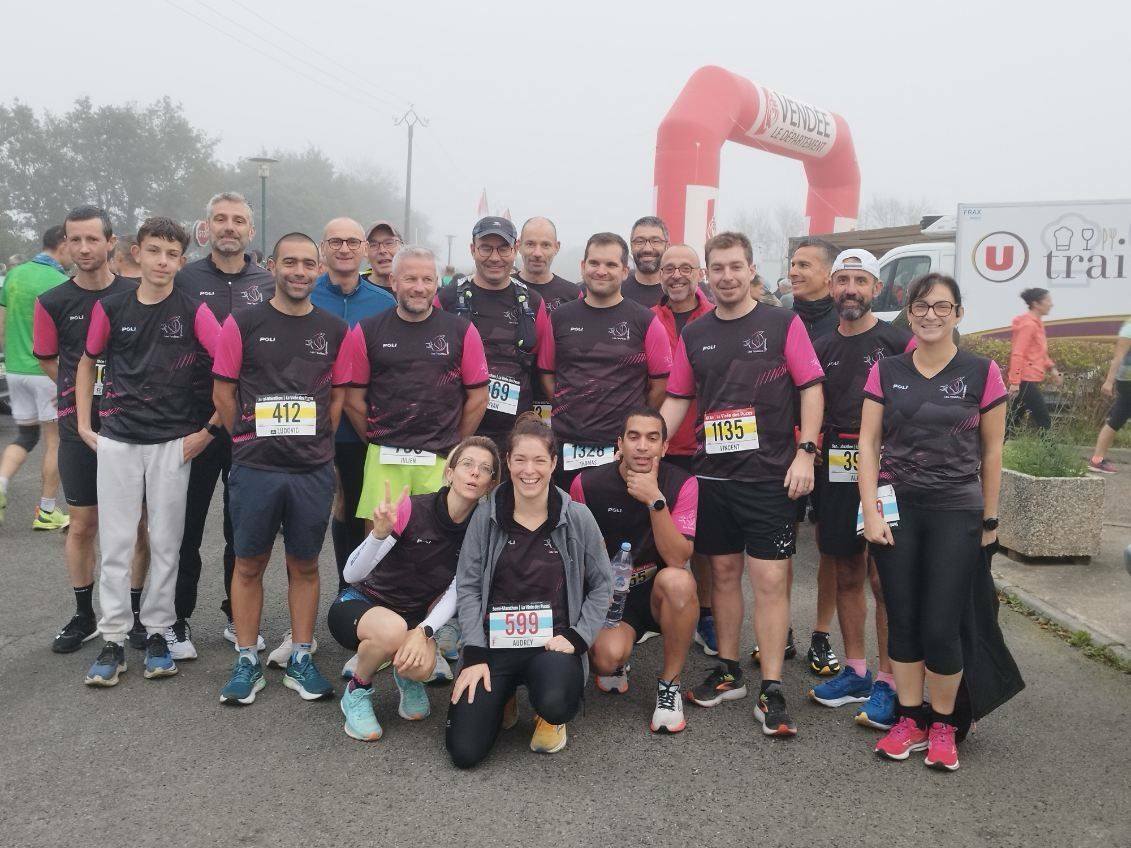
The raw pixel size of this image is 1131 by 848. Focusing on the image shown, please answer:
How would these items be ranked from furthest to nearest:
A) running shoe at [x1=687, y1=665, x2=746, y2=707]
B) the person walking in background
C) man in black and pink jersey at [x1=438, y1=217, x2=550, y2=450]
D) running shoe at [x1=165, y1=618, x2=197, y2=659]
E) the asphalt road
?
the person walking in background, man in black and pink jersey at [x1=438, y1=217, x2=550, y2=450], running shoe at [x1=165, y1=618, x2=197, y2=659], running shoe at [x1=687, y1=665, x2=746, y2=707], the asphalt road

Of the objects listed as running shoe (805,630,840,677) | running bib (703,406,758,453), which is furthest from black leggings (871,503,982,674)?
running shoe (805,630,840,677)

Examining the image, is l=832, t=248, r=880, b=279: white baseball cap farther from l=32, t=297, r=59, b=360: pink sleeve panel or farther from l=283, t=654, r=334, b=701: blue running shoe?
l=32, t=297, r=59, b=360: pink sleeve panel

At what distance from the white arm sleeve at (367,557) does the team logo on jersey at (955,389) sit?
2279mm

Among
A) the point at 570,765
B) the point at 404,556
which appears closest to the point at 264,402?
the point at 404,556

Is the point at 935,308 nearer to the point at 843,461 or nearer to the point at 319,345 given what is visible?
the point at 843,461

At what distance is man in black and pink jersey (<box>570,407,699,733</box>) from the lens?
3.96m

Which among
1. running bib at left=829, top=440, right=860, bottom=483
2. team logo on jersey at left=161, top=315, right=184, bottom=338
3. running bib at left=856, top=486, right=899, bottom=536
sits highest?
team logo on jersey at left=161, top=315, right=184, bottom=338

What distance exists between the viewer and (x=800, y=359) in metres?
4.11

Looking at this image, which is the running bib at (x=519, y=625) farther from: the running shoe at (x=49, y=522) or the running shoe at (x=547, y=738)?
the running shoe at (x=49, y=522)

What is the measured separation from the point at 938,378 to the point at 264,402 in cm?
279

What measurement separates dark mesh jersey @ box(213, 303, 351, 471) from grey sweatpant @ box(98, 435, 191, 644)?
394 mm

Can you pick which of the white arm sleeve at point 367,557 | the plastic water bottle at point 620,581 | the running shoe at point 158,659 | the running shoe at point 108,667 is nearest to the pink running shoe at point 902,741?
the plastic water bottle at point 620,581

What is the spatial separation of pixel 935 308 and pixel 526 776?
236 cm

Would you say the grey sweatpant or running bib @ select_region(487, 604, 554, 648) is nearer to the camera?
running bib @ select_region(487, 604, 554, 648)
